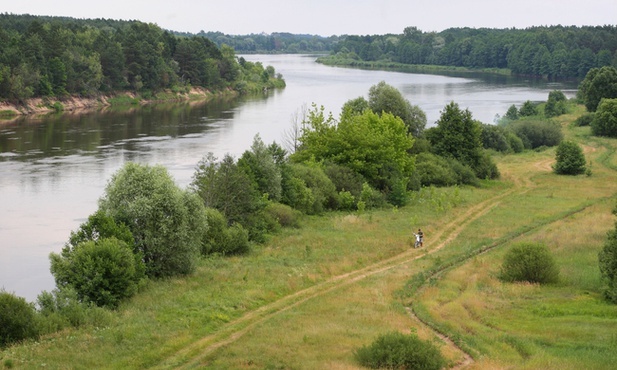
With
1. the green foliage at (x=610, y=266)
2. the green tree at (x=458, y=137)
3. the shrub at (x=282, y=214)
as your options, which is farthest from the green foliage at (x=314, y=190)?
the green foliage at (x=610, y=266)

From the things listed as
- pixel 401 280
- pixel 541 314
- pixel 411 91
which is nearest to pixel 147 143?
pixel 401 280

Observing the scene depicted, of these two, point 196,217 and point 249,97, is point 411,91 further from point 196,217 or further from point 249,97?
point 196,217

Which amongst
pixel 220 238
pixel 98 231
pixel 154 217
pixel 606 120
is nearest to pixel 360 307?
pixel 154 217

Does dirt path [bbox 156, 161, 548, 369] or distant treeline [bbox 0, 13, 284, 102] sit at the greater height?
distant treeline [bbox 0, 13, 284, 102]

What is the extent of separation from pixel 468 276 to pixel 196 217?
12670 millimetres

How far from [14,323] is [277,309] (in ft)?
29.9

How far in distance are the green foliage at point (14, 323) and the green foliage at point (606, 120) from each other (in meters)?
84.4

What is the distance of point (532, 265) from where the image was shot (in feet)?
101

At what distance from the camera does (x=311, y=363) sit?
19969 millimetres

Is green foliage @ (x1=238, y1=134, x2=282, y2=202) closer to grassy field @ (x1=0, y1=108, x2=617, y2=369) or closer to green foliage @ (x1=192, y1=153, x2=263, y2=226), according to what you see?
grassy field @ (x1=0, y1=108, x2=617, y2=369)

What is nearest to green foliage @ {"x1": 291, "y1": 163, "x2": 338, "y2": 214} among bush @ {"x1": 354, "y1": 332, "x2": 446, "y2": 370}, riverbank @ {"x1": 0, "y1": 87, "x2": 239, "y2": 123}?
bush @ {"x1": 354, "y1": 332, "x2": 446, "y2": 370}

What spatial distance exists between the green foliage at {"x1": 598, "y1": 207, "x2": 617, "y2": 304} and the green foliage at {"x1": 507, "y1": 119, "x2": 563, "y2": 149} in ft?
216

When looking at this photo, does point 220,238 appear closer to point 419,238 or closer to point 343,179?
point 419,238

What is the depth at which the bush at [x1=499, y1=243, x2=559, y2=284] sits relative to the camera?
31.0 metres
